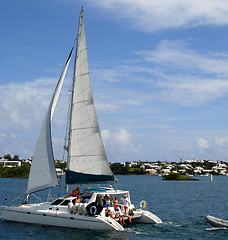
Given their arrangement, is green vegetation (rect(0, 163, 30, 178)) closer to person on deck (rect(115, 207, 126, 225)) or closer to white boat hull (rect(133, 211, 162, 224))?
white boat hull (rect(133, 211, 162, 224))

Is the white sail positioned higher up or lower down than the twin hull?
higher up

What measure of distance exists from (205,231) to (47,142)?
46.0 ft

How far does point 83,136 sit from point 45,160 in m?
3.56

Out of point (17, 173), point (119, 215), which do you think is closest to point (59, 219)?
point (119, 215)

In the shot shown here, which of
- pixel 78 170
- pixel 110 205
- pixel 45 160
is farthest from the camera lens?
pixel 45 160

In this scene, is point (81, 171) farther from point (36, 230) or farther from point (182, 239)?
point (182, 239)

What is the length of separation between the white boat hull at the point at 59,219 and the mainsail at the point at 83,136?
3.13 m

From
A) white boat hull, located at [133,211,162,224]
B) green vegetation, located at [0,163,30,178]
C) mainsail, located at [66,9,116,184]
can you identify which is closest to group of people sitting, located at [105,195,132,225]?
white boat hull, located at [133,211,162,224]

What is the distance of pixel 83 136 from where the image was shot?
28.1 metres

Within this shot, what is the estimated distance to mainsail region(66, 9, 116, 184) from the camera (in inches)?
1086

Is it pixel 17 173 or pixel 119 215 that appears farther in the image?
pixel 17 173

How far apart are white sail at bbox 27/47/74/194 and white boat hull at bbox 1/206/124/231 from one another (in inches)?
74.5

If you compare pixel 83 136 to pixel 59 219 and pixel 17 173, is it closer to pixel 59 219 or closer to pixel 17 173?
pixel 59 219

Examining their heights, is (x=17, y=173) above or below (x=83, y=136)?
below
